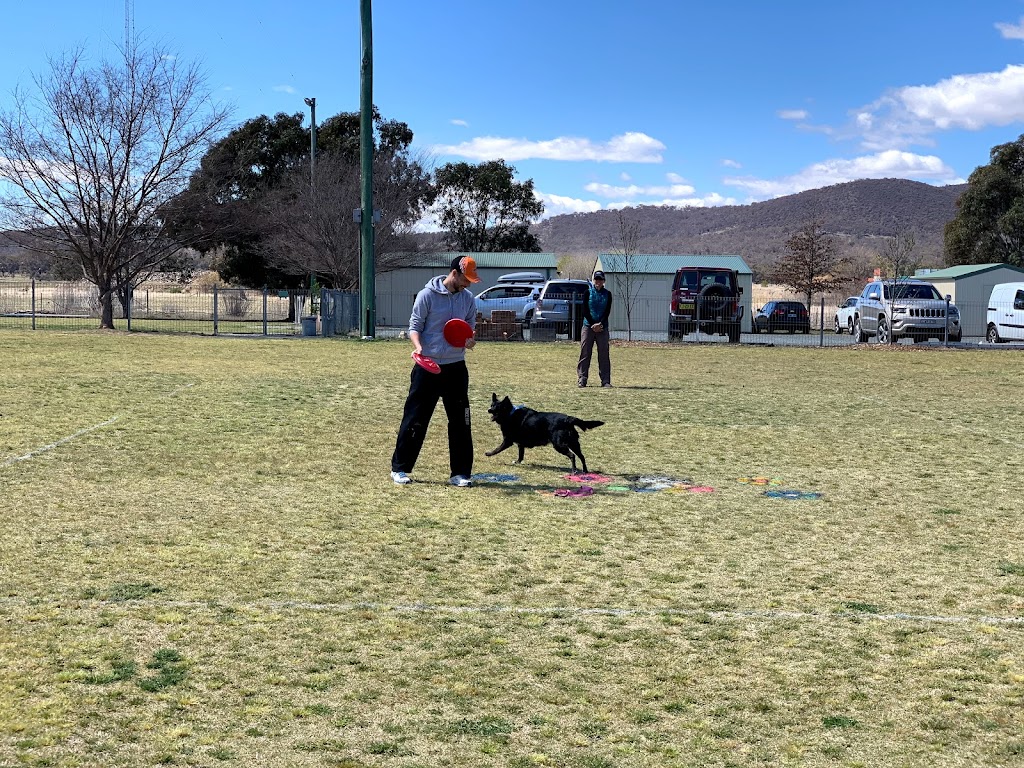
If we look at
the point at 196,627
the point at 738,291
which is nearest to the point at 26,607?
the point at 196,627

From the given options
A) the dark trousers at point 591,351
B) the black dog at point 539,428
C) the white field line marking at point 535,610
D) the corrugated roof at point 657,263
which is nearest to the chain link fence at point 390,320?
the corrugated roof at point 657,263

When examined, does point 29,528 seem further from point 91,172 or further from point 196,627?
point 91,172

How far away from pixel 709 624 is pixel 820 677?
749mm

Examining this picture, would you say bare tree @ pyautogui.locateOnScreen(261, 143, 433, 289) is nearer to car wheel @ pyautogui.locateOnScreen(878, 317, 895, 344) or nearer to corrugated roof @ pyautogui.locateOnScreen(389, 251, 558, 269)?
corrugated roof @ pyautogui.locateOnScreen(389, 251, 558, 269)

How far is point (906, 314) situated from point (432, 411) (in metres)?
24.9

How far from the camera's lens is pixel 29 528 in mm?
6715

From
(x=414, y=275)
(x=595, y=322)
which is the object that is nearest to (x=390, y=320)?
(x=414, y=275)

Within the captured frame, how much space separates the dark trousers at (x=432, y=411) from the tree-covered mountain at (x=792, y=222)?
111 meters

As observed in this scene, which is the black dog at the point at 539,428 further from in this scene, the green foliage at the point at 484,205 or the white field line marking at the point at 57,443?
the green foliage at the point at 484,205

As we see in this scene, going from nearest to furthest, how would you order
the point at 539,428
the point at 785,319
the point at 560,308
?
the point at 539,428
the point at 560,308
the point at 785,319

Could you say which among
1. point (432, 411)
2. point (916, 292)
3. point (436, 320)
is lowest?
point (432, 411)

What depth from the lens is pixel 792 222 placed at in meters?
136

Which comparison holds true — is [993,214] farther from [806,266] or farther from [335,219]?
[335,219]

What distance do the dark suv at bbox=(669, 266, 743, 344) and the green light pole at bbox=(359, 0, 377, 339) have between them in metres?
8.78
